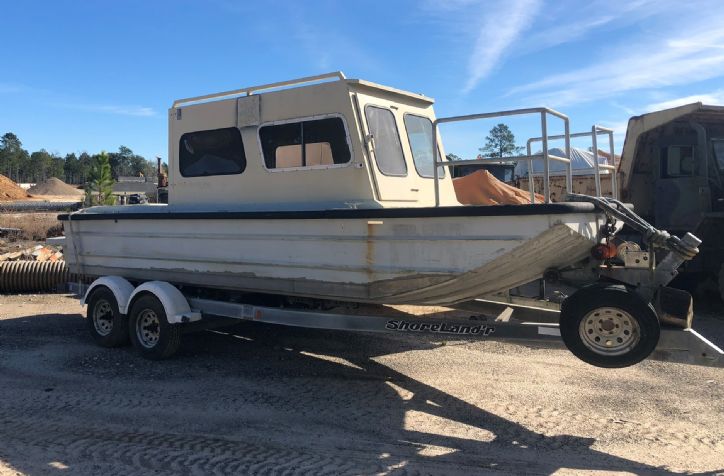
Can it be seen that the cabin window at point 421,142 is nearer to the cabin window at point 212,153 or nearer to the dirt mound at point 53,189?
the cabin window at point 212,153

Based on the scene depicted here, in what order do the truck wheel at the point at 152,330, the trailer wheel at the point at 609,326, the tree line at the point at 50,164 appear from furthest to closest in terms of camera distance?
the tree line at the point at 50,164 < the truck wheel at the point at 152,330 < the trailer wheel at the point at 609,326

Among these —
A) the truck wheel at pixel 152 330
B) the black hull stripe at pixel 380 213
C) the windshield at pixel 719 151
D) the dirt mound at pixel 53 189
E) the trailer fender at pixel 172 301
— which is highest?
the dirt mound at pixel 53 189

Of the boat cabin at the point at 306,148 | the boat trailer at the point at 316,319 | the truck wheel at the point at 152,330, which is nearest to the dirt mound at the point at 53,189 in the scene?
the boat trailer at the point at 316,319

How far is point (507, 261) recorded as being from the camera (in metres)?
4.36

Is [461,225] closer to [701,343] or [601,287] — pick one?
[601,287]

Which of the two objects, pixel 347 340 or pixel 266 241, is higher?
pixel 266 241

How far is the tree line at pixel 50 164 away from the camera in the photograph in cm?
8150

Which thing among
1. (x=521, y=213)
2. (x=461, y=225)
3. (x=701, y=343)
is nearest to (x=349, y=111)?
(x=461, y=225)

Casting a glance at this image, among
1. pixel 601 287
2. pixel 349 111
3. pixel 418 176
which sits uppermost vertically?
pixel 349 111

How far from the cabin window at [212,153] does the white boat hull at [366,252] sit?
601mm

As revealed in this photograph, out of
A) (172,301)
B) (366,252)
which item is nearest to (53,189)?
(172,301)

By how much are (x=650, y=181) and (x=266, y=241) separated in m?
6.74

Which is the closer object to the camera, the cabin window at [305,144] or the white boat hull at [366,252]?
the white boat hull at [366,252]

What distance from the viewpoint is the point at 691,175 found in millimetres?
8516
